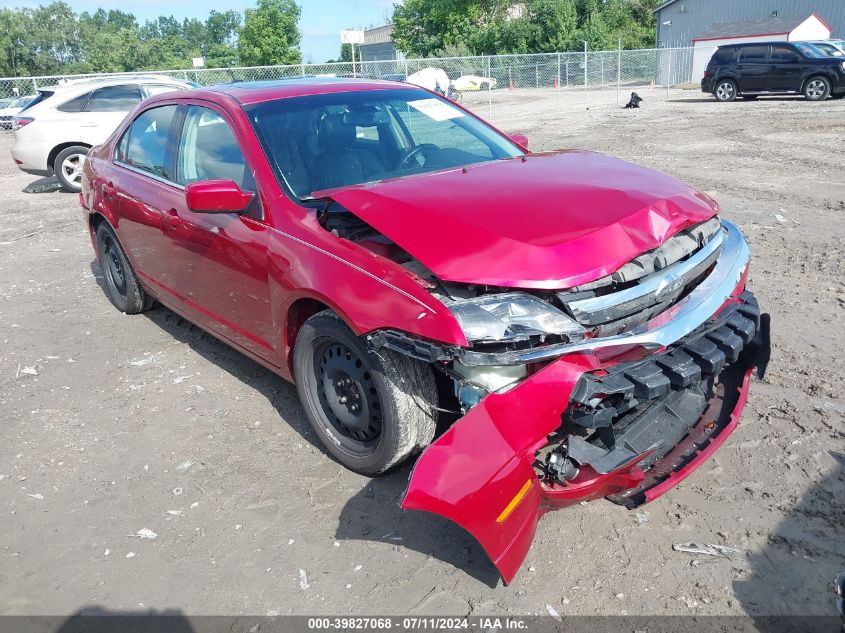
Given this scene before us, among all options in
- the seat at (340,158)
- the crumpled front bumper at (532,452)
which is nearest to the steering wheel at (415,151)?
the seat at (340,158)

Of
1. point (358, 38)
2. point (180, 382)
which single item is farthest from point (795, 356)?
point (358, 38)

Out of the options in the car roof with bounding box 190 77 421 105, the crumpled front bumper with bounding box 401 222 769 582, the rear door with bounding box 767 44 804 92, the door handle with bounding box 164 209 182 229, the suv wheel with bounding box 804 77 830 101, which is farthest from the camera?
the rear door with bounding box 767 44 804 92

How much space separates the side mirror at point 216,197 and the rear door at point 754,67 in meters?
22.7

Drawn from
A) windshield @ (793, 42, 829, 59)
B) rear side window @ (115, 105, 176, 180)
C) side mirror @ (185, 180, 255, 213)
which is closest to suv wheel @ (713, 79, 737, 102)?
windshield @ (793, 42, 829, 59)

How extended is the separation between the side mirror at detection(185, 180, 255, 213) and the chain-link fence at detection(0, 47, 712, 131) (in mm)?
24521

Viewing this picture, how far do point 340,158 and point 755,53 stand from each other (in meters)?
22.4

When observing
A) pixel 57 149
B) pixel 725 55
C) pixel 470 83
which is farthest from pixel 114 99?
pixel 470 83

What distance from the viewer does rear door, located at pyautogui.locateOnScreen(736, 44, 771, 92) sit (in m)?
21.8

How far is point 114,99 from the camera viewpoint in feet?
40.1

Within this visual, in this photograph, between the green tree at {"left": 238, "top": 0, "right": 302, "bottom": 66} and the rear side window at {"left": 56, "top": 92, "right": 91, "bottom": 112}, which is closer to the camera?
the rear side window at {"left": 56, "top": 92, "right": 91, "bottom": 112}

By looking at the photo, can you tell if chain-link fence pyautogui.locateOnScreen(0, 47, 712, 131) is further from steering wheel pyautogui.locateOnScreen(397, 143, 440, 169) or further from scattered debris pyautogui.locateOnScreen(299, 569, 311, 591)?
scattered debris pyautogui.locateOnScreen(299, 569, 311, 591)

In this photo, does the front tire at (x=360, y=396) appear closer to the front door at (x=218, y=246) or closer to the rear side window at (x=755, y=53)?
the front door at (x=218, y=246)

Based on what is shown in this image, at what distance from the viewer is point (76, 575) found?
2943 millimetres

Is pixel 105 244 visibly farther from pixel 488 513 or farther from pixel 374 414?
pixel 488 513
